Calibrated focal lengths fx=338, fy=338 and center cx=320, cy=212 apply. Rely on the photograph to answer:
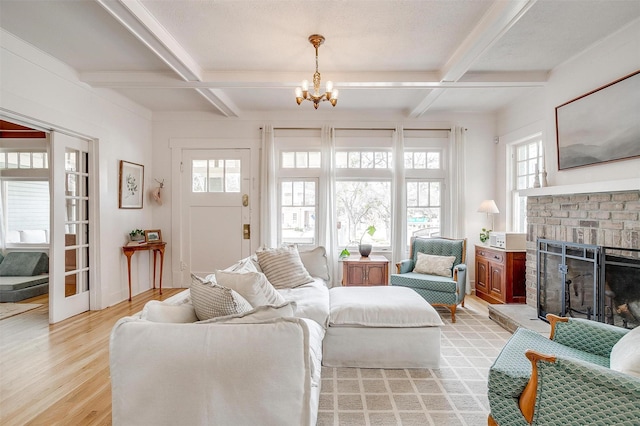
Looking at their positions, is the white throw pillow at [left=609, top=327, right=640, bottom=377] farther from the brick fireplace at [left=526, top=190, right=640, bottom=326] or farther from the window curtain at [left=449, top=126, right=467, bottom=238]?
the window curtain at [left=449, top=126, right=467, bottom=238]

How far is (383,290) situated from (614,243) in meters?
2.01

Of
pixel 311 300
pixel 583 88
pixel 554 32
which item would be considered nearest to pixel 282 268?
pixel 311 300

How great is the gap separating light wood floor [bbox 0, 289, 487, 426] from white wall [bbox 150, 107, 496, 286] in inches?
76.6

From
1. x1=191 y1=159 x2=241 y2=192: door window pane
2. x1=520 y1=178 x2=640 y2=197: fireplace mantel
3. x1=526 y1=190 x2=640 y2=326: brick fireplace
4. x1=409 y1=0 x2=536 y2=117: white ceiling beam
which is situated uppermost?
x1=409 y1=0 x2=536 y2=117: white ceiling beam

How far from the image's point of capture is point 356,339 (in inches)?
107

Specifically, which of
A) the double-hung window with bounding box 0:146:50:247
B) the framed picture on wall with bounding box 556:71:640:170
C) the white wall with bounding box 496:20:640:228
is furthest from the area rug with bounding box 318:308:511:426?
the double-hung window with bounding box 0:146:50:247

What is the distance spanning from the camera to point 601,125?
3080 millimetres

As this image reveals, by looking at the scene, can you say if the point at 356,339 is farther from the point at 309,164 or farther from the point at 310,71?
the point at 309,164

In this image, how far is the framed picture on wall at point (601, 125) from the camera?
279cm

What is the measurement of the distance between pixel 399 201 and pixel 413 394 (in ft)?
11.1

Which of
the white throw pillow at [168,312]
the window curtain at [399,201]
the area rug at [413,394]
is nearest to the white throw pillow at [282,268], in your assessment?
the area rug at [413,394]

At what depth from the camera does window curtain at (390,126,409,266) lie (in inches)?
211

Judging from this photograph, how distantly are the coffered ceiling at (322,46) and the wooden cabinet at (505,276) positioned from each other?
213cm

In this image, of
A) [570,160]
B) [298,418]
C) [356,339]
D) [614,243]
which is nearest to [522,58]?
[570,160]
